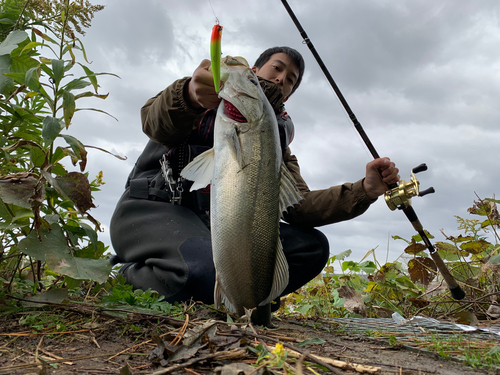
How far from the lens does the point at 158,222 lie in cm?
332

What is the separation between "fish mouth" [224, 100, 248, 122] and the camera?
2.44 meters

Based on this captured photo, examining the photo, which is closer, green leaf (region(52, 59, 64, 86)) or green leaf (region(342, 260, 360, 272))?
green leaf (region(52, 59, 64, 86))

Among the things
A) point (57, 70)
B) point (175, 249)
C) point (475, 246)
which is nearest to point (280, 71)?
point (175, 249)

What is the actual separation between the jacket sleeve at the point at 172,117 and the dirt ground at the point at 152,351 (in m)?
1.58

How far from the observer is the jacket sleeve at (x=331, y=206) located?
3441 mm

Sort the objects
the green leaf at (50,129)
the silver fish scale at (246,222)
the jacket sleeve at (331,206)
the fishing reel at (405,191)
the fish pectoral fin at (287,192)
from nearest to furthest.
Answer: the green leaf at (50,129)
the silver fish scale at (246,222)
the fish pectoral fin at (287,192)
the fishing reel at (405,191)
the jacket sleeve at (331,206)

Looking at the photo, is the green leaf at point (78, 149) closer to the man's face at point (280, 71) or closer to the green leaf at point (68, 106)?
the green leaf at point (68, 106)

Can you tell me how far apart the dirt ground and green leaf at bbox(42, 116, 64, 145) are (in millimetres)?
949

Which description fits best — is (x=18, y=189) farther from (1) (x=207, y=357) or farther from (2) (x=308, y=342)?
(2) (x=308, y=342)

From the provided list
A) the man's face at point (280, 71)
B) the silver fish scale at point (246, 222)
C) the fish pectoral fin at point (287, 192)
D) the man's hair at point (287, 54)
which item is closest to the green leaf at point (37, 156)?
the silver fish scale at point (246, 222)

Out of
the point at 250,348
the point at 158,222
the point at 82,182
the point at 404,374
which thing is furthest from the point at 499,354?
the point at 158,222

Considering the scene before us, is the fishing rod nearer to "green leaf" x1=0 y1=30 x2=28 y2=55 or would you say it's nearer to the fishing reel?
the fishing reel

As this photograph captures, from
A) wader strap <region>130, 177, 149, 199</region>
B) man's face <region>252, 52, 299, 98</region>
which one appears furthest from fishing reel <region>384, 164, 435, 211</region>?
wader strap <region>130, 177, 149, 199</region>

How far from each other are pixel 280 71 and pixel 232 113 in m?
1.84
